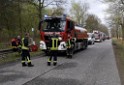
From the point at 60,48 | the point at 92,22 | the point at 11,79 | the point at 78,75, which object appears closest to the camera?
the point at 11,79

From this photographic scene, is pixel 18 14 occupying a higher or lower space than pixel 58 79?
higher

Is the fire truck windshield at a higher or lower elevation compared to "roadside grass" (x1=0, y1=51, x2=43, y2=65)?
higher

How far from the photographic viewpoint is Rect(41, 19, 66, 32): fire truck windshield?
22953 millimetres

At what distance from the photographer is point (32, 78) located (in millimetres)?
11625

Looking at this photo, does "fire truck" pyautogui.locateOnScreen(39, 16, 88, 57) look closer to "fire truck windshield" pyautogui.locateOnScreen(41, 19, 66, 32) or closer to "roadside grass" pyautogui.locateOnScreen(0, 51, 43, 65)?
"fire truck windshield" pyautogui.locateOnScreen(41, 19, 66, 32)

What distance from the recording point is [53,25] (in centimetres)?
2336

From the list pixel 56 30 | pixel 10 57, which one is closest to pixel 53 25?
pixel 56 30

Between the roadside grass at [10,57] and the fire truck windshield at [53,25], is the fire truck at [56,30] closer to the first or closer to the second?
the fire truck windshield at [53,25]

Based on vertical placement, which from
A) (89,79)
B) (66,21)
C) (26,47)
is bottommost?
(89,79)

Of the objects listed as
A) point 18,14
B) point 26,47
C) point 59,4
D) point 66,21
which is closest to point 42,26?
point 66,21

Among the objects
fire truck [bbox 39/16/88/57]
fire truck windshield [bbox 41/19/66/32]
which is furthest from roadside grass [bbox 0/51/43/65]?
fire truck windshield [bbox 41/19/66/32]

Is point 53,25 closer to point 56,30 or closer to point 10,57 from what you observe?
point 56,30

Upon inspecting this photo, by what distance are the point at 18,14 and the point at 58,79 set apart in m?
37.7

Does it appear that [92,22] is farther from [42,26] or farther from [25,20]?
[42,26]
